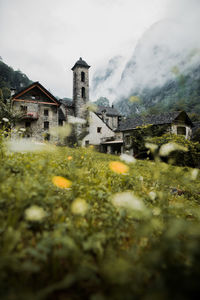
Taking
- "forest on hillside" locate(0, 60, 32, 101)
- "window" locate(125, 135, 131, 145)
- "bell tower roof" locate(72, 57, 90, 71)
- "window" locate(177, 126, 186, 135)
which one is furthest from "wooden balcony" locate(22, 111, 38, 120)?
"forest on hillside" locate(0, 60, 32, 101)

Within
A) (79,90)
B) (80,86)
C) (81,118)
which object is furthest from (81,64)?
(81,118)

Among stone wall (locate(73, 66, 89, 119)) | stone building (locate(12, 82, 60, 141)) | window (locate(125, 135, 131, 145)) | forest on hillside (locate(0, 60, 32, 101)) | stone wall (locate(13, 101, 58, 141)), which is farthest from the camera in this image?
forest on hillside (locate(0, 60, 32, 101))

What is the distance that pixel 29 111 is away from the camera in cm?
2086

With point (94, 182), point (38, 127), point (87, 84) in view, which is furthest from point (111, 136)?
point (94, 182)

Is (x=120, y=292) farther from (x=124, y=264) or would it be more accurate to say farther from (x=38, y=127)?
(x=38, y=127)

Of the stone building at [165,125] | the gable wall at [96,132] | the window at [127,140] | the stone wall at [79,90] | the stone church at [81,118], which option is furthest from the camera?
the stone wall at [79,90]

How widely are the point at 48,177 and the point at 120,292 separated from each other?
1.24m

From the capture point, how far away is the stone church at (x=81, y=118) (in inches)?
805

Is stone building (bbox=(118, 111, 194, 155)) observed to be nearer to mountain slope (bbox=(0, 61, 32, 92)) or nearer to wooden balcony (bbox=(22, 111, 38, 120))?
wooden balcony (bbox=(22, 111, 38, 120))

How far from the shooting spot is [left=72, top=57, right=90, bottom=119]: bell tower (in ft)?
88.3

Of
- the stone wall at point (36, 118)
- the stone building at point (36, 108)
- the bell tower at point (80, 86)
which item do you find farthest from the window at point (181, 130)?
the stone wall at point (36, 118)

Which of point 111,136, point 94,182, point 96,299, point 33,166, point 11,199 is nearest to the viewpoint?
point 96,299

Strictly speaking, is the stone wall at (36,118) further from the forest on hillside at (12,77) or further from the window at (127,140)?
the forest on hillside at (12,77)

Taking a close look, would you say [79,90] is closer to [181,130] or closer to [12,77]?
[181,130]
